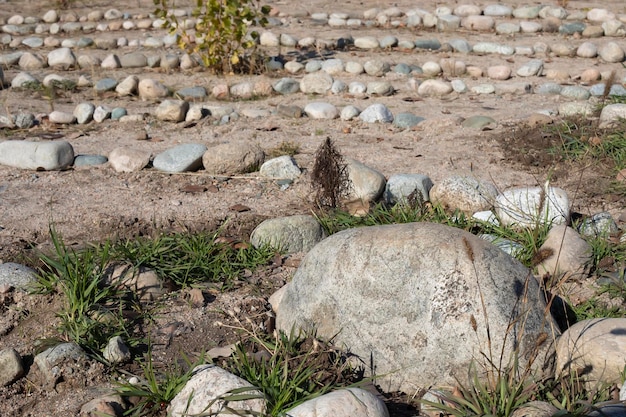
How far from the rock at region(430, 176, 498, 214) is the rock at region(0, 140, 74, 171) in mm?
2695

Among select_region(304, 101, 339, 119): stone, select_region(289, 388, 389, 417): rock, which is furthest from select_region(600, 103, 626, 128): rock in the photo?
select_region(289, 388, 389, 417): rock

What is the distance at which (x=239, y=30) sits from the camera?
319 inches

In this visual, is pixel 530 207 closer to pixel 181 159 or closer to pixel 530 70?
pixel 181 159

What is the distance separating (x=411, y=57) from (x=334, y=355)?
6.80 metres

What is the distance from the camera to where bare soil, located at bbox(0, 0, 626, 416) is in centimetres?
352

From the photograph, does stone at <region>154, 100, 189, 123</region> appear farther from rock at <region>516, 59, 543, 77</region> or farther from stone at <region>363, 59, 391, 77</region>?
rock at <region>516, 59, 543, 77</region>

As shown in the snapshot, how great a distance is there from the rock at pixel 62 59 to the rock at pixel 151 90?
1.90 meters

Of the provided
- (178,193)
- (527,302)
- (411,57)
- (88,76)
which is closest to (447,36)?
(411,57)

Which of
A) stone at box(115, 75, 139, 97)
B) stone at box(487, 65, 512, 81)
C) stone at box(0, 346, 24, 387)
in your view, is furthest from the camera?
stone at box(487, 65, 512, 81)

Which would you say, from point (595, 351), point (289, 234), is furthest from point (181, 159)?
point (595, 351)

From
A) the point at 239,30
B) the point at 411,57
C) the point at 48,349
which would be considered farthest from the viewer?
the point at 411,57

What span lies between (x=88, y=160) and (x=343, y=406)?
12.1 ft

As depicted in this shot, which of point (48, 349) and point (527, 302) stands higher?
point (527, 302)

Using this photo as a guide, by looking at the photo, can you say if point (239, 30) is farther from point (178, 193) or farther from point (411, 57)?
point (178, 193)
